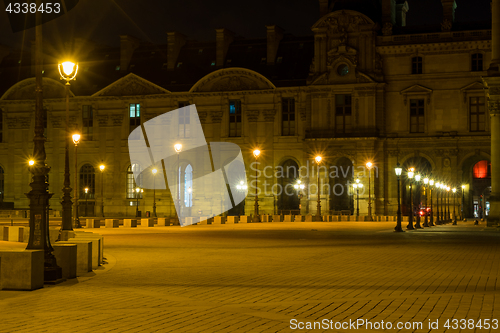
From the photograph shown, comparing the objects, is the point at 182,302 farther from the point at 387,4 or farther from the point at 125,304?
the point at 387,4

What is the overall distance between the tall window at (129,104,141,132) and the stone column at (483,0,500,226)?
145ft

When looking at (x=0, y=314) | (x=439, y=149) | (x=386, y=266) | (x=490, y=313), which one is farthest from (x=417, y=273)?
(x=439, y=149)

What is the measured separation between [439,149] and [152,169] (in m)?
28.3

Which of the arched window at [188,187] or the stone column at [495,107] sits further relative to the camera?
the arched window at [188,187]

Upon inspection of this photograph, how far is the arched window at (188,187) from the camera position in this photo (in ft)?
240

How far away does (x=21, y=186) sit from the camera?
75938mm

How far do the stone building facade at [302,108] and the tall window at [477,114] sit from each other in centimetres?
10

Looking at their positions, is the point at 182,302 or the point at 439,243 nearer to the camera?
the point at 182,302

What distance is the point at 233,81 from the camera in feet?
233

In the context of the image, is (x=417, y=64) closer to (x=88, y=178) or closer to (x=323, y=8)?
(x=323, y=8)

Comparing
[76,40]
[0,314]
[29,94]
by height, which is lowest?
[0,314]

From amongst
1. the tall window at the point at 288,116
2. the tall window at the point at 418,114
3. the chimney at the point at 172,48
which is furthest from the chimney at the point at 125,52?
the tall window at the point at 418,114

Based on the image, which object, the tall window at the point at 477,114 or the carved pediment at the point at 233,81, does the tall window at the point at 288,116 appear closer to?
the carved pediment at the point at 233,81

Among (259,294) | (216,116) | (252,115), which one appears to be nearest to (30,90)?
(216,116)
